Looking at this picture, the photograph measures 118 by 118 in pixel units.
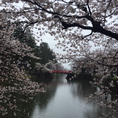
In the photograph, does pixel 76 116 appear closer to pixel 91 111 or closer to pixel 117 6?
pixel 91 111

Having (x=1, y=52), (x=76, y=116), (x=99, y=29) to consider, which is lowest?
(x=76, y=116)

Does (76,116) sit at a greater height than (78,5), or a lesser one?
lesser

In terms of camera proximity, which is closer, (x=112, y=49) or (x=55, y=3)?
(x=55, y=3)

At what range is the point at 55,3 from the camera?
9.21ft

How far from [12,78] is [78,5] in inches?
74.6

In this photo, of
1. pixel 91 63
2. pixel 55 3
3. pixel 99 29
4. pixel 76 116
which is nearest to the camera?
pixel 99 29

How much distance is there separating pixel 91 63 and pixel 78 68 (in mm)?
400

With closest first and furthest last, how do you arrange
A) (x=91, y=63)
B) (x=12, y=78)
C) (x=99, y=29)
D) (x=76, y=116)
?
(x=99, y=29), (x=91, y=63), (x=12, y=78), (x=76, y=116)

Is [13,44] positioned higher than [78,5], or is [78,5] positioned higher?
[78,5]

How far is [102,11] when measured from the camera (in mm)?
3168

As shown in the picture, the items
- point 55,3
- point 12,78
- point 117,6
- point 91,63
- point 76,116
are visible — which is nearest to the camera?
point 55,3

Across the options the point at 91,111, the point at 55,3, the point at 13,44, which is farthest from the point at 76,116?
the point at 55,3

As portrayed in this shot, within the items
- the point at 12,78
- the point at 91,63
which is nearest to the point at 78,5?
the point at 91,63

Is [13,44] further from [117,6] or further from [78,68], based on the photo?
[117,6]
